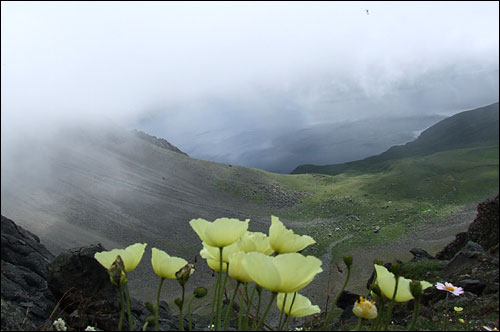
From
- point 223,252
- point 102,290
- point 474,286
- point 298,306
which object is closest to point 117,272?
point 223,252

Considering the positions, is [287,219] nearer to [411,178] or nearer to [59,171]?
[411,178]

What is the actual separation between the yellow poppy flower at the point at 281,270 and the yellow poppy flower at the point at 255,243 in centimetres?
32

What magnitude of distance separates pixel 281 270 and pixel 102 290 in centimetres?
1487

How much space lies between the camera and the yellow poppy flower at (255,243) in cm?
185

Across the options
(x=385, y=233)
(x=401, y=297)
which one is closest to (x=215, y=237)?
(x=401, y=297)

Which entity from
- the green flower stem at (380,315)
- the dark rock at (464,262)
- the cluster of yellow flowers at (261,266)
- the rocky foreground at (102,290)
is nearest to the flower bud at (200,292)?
the cluster of yellow flowers at (261,266)

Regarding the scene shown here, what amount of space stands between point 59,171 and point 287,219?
88.0 m

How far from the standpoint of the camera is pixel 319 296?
4856cm

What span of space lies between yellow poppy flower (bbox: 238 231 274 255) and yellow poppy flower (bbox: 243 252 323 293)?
0.32m

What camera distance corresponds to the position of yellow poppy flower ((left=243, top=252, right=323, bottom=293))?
149cm

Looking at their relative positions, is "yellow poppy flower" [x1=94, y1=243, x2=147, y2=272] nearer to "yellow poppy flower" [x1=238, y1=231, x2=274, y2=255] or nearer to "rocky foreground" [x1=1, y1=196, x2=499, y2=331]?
"yellow poppy flower" [x1=238, y1=231, x2=274, y2=255]

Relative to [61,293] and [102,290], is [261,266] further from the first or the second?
[61,293]

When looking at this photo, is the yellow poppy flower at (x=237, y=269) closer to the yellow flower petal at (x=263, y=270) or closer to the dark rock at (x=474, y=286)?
the yellow flower petal at (x=263, y=270)

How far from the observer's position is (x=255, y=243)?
188cm
